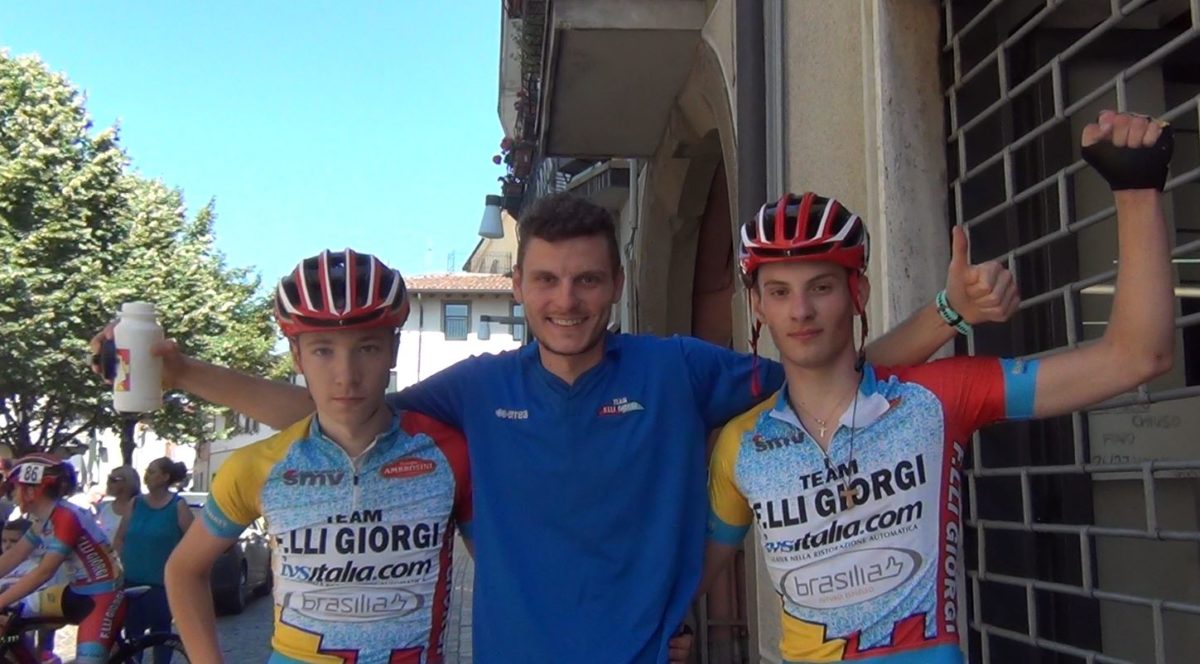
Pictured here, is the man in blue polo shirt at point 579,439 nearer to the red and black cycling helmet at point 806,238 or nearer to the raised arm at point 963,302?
the raised arm at point 963,302

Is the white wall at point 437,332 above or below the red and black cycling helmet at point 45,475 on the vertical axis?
above

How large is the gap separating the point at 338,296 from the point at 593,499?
76 cm

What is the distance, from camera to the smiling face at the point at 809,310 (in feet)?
8.02

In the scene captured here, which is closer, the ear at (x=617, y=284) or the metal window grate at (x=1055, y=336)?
the ear at (x=617, y=284)

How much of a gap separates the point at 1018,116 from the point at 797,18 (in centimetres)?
148

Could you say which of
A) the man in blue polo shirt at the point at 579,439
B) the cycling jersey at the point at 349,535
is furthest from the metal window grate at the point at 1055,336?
the cycling jersey at the point at 349,535

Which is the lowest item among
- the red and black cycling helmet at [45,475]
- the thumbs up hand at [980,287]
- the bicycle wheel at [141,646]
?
the bicycle wheel at [141,646]

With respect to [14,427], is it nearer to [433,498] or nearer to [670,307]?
[670,307]

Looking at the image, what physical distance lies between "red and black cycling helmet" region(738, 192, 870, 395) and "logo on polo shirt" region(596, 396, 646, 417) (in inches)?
17.6

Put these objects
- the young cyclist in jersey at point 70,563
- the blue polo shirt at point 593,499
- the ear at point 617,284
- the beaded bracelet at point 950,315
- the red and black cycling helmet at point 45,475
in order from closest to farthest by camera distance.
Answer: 1. the beaded bracelet at point 950,315
2. the blue polo shirt at point 593,499
3. the ear at point 617,284
4. the young cyclist in jersey at point 70,563
5. the red and black cycling helmet at point 45,475

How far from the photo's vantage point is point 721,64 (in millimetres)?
6633

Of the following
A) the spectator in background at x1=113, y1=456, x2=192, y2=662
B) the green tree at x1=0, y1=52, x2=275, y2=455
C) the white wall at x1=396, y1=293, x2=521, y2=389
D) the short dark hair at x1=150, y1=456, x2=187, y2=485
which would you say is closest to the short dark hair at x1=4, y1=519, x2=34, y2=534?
the spectator in background at x1=113, y1=456, x2=192, y2=662

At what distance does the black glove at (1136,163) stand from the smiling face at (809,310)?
23.9 inches

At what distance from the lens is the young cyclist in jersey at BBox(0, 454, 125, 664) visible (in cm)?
689
